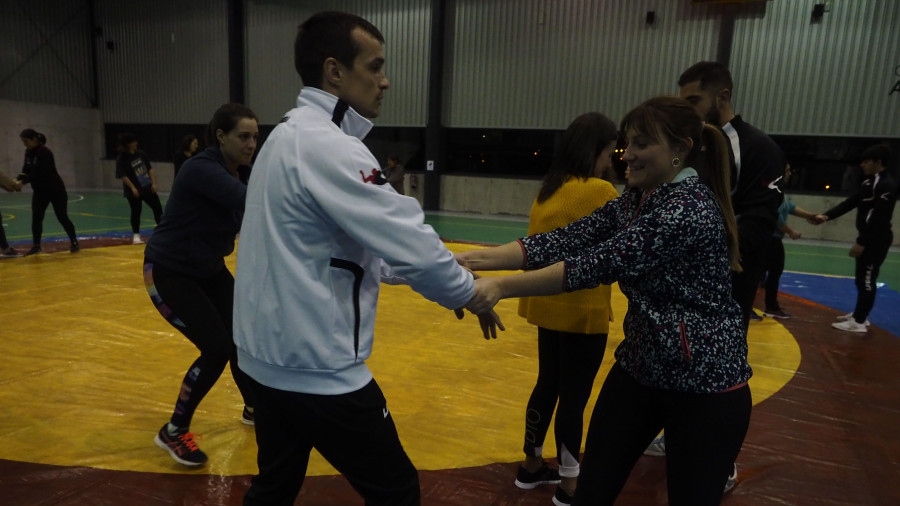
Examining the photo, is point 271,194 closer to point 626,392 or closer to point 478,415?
point 626,392

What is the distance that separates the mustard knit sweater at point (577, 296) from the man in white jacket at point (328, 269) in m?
1.02

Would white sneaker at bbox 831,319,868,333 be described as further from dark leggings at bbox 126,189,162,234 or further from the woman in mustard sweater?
dark leggings at bbox 126,189,162,234

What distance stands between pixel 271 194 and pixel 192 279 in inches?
72.7

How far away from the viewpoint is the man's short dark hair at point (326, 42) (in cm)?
172

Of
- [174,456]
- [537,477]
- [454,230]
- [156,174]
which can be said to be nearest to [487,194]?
[454,230]

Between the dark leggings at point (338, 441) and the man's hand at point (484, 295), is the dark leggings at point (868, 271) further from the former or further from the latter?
the dark leggings at point (338, 441)

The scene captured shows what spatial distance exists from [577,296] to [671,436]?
33.3 inches

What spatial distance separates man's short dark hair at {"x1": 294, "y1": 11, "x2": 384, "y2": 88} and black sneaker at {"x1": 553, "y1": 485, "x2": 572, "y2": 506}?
2.23 metres

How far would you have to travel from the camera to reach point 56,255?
8727mm

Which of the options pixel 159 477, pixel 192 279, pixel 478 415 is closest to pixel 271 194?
pixel 192 279

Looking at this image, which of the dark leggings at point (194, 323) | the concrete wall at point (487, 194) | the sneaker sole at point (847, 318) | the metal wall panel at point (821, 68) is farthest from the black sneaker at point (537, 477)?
the metal wall panel at point (821, 68)

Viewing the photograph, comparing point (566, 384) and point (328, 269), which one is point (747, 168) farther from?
point (328, 269)

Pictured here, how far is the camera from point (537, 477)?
10.1ft

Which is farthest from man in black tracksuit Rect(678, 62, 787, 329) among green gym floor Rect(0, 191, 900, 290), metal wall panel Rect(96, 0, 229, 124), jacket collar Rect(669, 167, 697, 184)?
metal wall panel Rect(96, 0, 229, 124)
